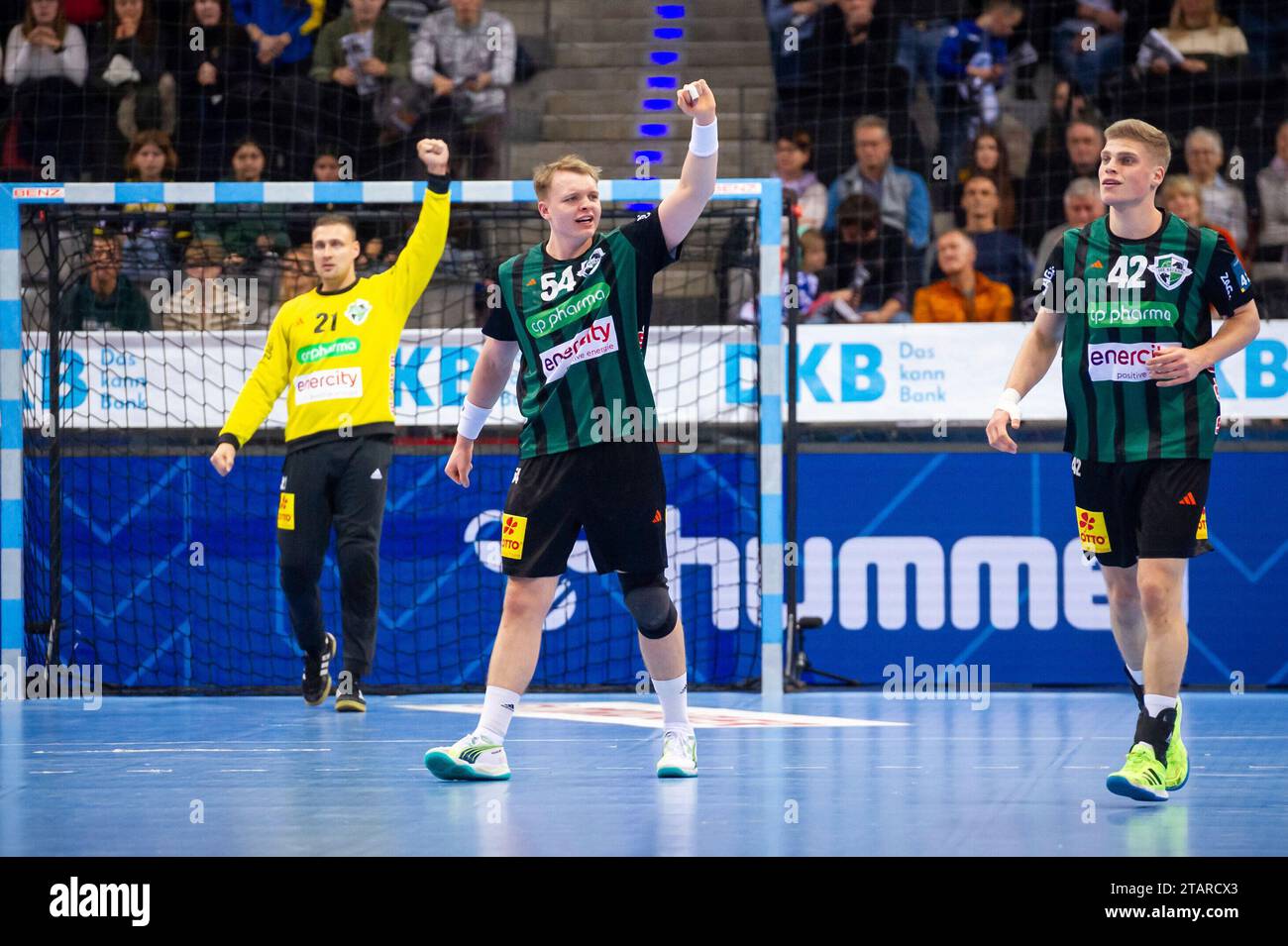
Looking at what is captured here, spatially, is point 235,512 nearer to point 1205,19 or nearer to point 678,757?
point 678,757

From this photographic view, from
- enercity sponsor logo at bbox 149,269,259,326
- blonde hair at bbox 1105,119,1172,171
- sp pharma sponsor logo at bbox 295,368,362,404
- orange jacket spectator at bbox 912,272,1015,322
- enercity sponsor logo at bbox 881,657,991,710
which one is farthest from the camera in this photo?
orange jacket spectator at bbox 912,272,1015,322

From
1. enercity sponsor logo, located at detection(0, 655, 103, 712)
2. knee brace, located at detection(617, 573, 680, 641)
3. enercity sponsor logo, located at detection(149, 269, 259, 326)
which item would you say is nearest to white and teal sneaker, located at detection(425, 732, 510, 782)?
knee brace, located at detection(617, 573, 680, 641)

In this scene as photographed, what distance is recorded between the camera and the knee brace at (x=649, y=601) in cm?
548

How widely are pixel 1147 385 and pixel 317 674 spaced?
455 cm

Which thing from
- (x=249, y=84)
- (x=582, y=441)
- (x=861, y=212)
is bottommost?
(x=582, y=441)

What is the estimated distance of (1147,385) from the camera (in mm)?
5020

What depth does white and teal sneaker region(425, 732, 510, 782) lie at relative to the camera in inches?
206

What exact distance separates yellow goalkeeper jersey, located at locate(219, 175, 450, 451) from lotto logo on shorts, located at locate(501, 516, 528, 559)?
258cm

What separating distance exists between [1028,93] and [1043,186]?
1.28 metres

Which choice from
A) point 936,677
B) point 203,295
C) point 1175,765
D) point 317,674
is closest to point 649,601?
point 1175,765

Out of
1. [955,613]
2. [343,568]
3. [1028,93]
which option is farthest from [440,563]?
[1028,93]

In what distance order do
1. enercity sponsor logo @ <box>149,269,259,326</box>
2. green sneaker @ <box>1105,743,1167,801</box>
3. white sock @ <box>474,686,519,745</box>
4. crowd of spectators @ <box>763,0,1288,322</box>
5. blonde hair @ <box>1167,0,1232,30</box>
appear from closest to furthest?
1. green sneaker @ <box>1105,743,1167,801</box>
2. white sock @ <box>474,686,519,745</box>
3. enercity sponsor logo @ <box>149,269,259,326</box>
4. crowd of spectators @ <box>763,0,1288,322</box>
5. blonde hair @ <box>1167,0,1232,30</box>

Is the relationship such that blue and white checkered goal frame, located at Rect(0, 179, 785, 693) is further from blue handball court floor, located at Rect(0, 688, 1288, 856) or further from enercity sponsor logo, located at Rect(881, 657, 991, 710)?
blue handball court floor, located at Rect(0, 688, 1288, 856)
